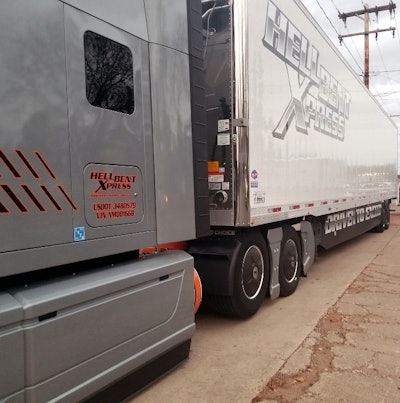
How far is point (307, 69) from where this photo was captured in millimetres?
6660

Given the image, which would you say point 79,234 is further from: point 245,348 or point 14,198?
point 245,348

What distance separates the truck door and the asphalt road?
123 cm

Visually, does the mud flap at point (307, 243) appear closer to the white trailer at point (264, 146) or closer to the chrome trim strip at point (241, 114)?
the white trailer at point (264, 146)

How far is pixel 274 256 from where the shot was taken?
226 inches

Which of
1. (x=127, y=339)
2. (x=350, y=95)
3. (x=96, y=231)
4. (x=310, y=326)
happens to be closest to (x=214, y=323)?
(x=310, y=326)

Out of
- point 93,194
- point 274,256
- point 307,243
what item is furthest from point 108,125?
point 307,243

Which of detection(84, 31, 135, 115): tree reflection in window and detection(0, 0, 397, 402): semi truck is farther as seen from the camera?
detection(84, 31, 135, 115): tree reflection in window

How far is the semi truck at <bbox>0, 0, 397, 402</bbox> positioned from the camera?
2.49m

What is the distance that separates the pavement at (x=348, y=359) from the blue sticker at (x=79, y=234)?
1.78 meters

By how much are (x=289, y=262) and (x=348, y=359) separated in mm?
2239

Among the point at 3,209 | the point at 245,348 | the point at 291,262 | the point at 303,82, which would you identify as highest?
the point at 303,82

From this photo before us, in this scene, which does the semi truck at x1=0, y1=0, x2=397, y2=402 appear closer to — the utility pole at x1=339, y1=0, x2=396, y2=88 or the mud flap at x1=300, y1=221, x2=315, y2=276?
the mud flap at x1=300, y1=221, x2=315, y2=276

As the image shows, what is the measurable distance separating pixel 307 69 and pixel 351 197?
387 cm

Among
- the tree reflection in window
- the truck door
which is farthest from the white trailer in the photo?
the tree reflection in window
